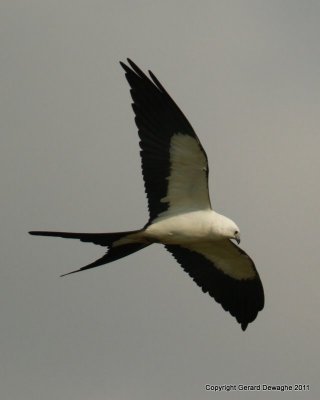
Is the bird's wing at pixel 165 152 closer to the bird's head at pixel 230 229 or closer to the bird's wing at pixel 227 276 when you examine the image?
the bird's head at pixel 230 229

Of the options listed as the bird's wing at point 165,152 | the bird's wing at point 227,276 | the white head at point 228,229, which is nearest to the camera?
the bird's wing at point 165,152

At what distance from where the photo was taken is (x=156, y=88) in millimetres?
16406

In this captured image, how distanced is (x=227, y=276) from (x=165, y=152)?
2478 millimetres

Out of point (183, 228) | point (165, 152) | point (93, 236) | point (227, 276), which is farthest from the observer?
point (227, 276)

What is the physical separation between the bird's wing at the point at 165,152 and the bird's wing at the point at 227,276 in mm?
1159

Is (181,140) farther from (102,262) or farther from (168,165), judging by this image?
(102,262)

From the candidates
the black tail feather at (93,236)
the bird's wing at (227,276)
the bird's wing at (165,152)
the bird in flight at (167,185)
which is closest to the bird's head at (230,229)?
the bird in flight at (167,185)

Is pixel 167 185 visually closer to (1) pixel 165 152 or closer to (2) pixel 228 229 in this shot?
(1) pixel 165 152

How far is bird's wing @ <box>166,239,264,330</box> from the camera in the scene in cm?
1806

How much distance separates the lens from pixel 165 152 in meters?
16.7

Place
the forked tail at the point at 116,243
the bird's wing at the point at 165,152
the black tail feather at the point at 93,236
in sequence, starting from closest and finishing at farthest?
the black tail feather at the point at 93,236 < the bird's wing at the point at 165,152 < the forked tail at the point at 116,243

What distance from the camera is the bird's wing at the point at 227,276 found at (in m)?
18.1

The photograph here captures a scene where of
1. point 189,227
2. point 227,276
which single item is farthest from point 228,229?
point 227,276

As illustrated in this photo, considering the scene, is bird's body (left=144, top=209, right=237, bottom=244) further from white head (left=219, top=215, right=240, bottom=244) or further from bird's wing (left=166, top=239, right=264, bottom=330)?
bird's wing (left=166, top=239, right=264, bottom=330)
